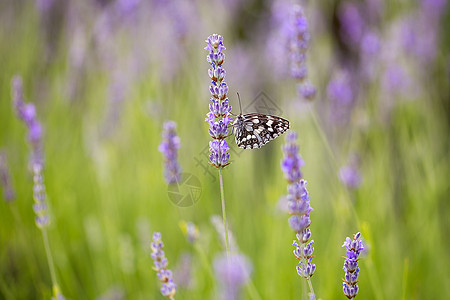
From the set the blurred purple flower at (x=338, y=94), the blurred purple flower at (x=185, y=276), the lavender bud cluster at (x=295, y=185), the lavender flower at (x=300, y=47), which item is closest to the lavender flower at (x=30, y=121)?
the blurred purple flower at (x=185, y=276)

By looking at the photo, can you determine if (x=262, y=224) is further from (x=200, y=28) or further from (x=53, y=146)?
(x=200, y=28)

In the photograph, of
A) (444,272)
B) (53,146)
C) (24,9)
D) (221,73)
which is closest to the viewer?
(221,73)

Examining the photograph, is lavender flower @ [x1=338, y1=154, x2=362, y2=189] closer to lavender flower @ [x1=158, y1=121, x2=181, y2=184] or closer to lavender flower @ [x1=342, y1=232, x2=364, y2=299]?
lavender flower @ [x1=158, y1=121, x2=181, y2=184]

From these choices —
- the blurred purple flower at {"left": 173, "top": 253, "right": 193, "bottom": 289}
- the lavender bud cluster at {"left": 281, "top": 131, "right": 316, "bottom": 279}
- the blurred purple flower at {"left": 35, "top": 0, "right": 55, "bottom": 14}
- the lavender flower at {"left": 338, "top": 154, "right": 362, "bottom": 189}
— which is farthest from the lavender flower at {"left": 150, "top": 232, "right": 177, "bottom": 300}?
the blurred purple flower at {"left": 35, "top": 0, "right": 55, "bottom": 14}

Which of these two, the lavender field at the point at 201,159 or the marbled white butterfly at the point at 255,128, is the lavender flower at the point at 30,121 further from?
the marbled white butterfly at the point at 255,128

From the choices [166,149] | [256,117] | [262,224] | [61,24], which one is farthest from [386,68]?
[61,24]

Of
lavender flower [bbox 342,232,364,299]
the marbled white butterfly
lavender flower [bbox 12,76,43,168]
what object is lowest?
lavender flower [bbox 342,232,364,299]
